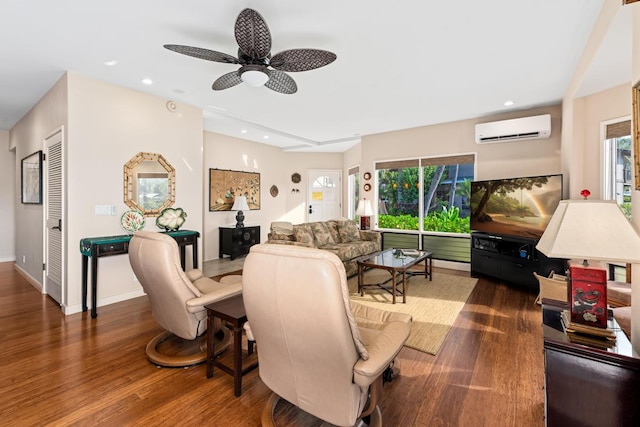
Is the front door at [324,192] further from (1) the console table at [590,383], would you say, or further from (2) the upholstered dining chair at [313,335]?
(1) the console table at [590,383]

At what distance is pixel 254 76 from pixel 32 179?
169 inches

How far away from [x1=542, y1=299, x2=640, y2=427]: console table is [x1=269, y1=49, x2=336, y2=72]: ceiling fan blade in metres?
2.19

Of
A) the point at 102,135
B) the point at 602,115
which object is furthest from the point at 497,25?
the point at 102,135

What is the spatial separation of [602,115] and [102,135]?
566 cm

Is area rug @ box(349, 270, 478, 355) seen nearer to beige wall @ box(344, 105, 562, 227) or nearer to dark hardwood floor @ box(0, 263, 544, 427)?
dark hardwood floor @ box(0, 263, 544, 427)

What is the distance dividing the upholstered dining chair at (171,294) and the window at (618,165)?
3965 mm

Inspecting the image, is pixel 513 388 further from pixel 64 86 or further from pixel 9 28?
pixel 64 86

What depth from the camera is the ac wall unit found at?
14.4 feet

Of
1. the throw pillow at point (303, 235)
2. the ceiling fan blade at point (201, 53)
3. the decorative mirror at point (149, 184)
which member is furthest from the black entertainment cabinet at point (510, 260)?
the decorative mirror at point (149, 184)

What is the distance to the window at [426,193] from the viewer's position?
5.41 m

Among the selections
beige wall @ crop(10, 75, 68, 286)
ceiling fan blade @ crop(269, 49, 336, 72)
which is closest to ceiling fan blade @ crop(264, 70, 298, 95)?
ceiling fan blade @ crop(269, 49, 336, 72)

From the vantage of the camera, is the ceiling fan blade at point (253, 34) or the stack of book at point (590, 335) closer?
the stack of book at point (590, 335)

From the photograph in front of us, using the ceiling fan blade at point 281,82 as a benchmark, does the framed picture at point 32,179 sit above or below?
below

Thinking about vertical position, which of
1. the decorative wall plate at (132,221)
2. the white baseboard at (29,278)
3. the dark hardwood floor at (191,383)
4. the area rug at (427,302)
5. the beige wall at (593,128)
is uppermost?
the beige wall at (593,128)
